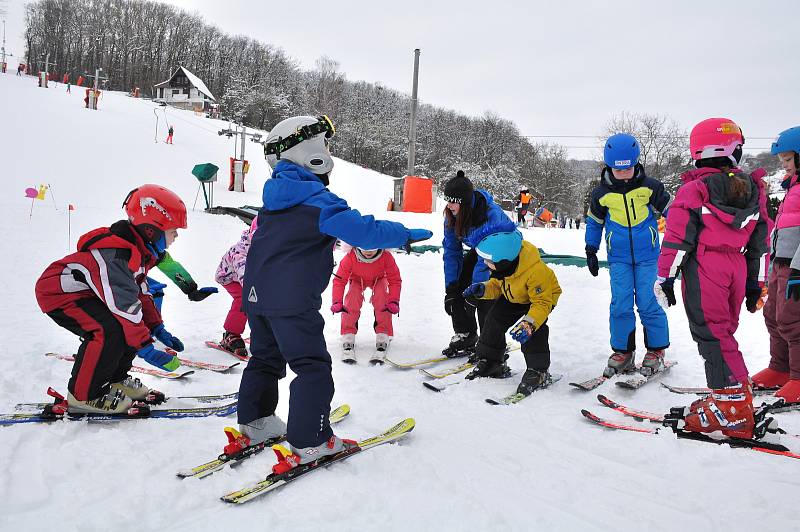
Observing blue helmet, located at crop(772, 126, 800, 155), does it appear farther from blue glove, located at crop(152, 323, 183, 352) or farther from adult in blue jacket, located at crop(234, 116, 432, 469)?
blue glove, located at crop(152, 323, 183, 352)

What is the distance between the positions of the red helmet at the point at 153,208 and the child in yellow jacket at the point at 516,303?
2223 mm

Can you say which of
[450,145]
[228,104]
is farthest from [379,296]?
[228,104]

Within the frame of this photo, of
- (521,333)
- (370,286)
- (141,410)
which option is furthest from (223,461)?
(370,286)

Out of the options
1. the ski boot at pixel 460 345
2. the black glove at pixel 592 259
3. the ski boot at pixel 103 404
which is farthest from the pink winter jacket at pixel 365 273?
the ski boot at pixel 103 404

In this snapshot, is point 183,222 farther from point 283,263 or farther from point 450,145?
point 450,145

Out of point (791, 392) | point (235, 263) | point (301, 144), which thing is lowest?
point (791, 392)

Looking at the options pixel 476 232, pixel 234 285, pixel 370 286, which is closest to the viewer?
pixel 476 232

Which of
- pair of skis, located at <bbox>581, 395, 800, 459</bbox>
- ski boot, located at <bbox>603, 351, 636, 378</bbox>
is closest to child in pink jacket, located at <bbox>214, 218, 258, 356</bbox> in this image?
pair of skis, located at <bbox>581, 395, 800, 459</bbox>

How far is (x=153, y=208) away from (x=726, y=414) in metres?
3.66

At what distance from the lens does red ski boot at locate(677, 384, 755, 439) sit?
9.39ft

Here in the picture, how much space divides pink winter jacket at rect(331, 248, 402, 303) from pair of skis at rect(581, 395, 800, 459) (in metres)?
2.28

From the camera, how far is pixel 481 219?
14.8ft

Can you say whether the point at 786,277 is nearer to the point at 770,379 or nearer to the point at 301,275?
the point at 770,379

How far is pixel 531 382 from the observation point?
3908 millimetres
